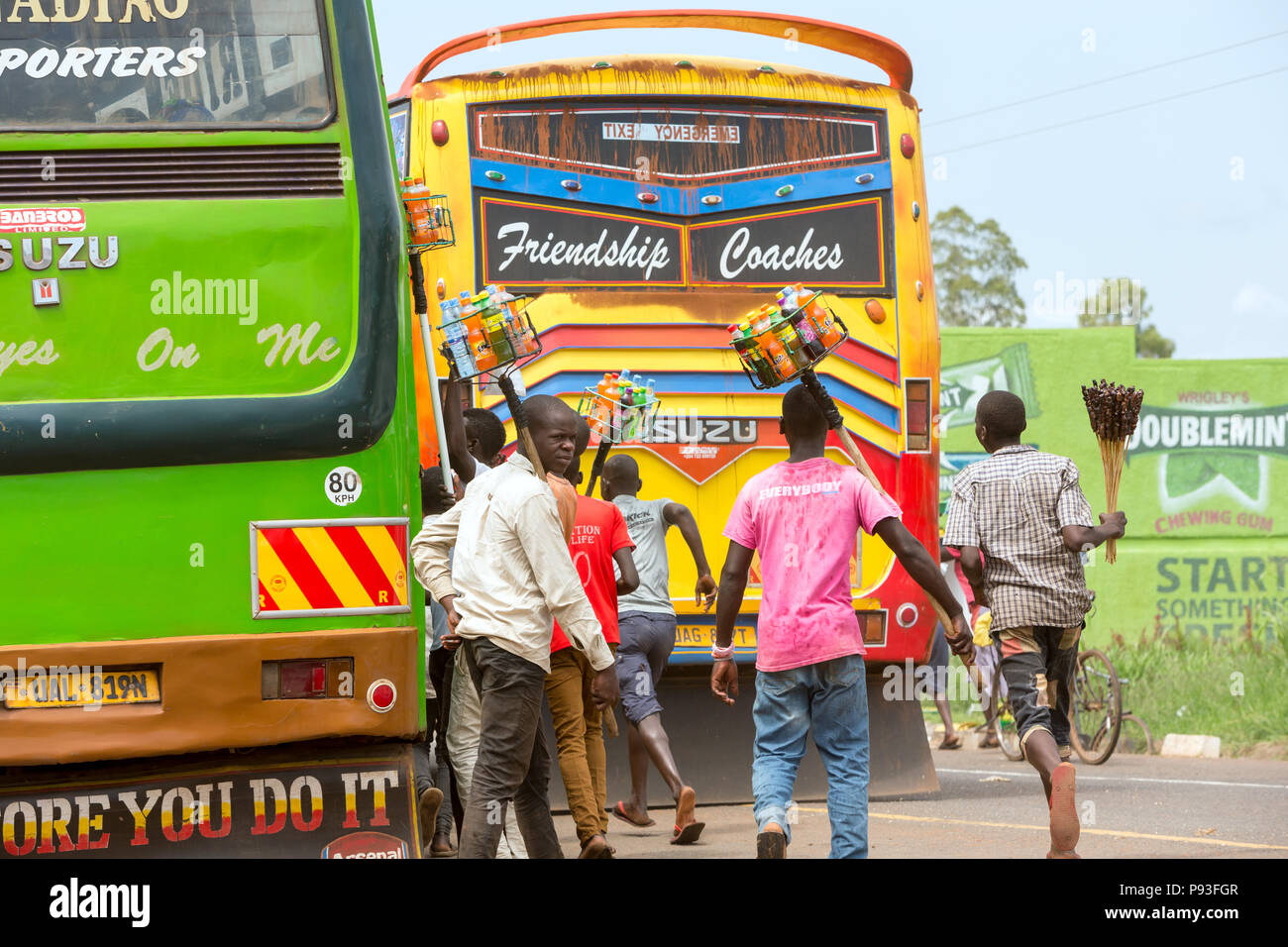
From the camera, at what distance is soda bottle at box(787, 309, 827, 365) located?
21.7ft

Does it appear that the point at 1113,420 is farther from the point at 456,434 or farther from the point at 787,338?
the point at 456,434

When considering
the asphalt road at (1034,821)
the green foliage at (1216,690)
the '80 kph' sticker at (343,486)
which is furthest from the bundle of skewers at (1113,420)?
the green foliage at (1216,690)

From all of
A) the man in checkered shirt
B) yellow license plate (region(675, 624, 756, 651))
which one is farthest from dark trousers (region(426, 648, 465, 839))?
the man in checkered shirt

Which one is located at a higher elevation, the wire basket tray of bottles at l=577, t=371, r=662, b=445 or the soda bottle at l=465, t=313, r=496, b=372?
the soda bottle at l=465, t=313, r=496, b=372

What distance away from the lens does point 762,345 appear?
6.67m

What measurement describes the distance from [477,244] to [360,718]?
4.06 meters

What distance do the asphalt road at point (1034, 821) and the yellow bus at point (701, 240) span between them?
0.53 meters

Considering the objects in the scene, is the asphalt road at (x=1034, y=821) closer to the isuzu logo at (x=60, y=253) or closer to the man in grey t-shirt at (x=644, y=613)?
the man in grey t-shirt at (x=644, y=613)

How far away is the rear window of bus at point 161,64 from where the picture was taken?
17.1ft

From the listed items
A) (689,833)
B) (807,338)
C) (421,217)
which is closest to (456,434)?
(421,217)

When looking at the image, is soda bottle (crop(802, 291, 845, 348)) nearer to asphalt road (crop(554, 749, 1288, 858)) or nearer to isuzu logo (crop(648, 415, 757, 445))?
isuzu logo (crop(648, 415, 757, 445))

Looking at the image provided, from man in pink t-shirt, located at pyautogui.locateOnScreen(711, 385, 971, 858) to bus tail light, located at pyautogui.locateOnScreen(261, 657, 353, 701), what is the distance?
1543 mm
